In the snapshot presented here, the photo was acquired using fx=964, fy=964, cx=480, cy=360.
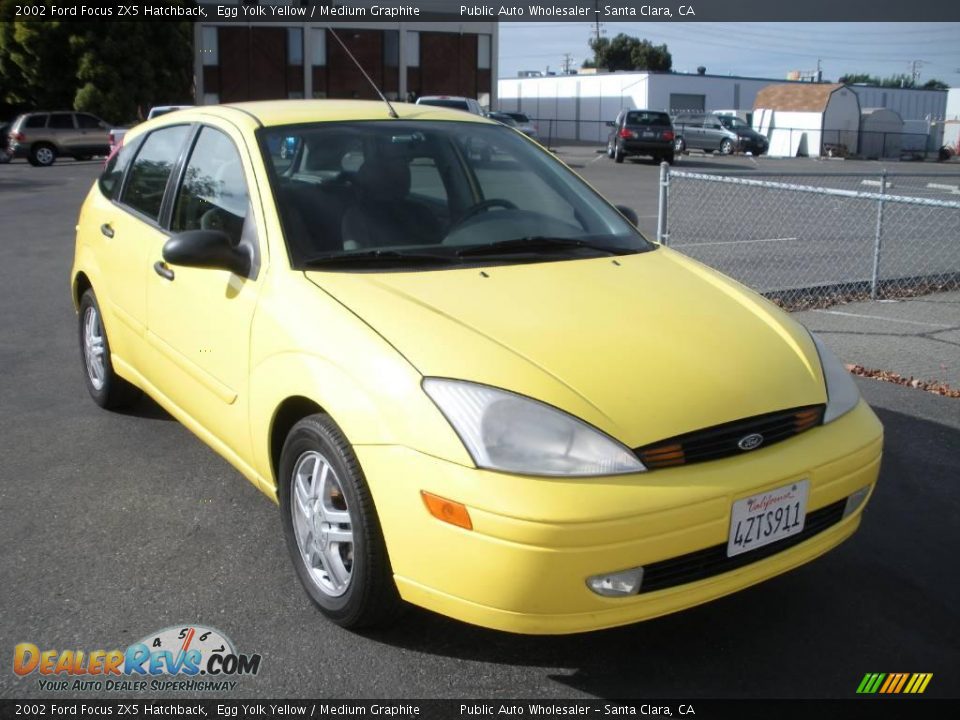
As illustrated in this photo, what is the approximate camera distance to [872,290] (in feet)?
28.0

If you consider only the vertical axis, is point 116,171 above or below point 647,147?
below

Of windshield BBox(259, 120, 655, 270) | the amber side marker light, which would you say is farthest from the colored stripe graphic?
windshield BBox(259, 120, 655, 270)

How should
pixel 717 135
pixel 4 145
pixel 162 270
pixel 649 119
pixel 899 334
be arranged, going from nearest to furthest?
pixel 162 270
pixel 899 334
pixel 4 145
pixel 649 119
pixel 717 135

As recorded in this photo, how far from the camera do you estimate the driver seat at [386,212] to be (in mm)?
3674

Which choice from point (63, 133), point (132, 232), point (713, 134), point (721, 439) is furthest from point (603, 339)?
point (713, 134)

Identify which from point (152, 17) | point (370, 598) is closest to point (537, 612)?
point (370, 598)

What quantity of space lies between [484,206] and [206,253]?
1.22 meters

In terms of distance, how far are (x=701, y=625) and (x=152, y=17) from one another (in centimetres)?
4055

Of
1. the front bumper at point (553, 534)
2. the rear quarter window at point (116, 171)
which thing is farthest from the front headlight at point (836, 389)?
the rear quarter window at point (116, 171)

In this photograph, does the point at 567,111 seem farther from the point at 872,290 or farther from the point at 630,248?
the point at 630,248

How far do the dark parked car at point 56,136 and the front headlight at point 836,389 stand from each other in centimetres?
3217

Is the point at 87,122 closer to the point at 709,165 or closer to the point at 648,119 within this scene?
the point at 648,119

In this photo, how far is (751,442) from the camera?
112 inches

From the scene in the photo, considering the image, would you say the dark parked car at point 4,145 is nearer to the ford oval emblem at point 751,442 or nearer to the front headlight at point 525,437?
the front headlight at point 525,437
